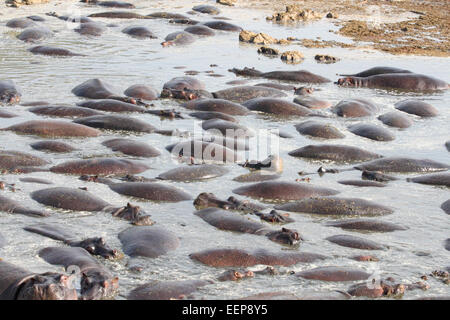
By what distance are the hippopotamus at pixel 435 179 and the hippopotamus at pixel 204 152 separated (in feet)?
6.57

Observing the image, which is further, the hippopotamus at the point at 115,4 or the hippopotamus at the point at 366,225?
the hippopotamus at the point at 115,4

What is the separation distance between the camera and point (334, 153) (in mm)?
8781

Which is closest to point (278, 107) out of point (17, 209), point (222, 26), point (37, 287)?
point (17, 209)

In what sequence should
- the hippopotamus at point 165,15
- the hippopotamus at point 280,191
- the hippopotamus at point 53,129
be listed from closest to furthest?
the hippopotamus at point 280,191 → the hippopotamus at point 53,129 → the hippopotamus at point 165,15

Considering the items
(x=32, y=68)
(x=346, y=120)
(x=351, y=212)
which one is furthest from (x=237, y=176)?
(x=32, y=68)

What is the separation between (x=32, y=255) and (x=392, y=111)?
22.1ft

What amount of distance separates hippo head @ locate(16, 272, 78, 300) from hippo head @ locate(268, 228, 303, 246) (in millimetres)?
2045

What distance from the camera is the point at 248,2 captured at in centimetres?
2398

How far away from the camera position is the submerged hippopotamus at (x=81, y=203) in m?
Answer: 6.60

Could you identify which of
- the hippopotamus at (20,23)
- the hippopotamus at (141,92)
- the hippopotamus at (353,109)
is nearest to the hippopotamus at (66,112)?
the hippopotamus at (141,92)

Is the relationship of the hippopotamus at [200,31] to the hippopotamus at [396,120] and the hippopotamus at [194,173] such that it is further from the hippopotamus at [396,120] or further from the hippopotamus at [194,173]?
the hippopotamus at [194,173]

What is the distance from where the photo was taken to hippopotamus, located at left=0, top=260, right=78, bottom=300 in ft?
15.3

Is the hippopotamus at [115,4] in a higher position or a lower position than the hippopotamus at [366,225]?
lower

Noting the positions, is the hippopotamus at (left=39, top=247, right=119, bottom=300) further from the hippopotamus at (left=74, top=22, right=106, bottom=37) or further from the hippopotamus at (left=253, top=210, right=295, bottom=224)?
the hippopotamus at (left=74, top=22, right=106, bottom=37)
